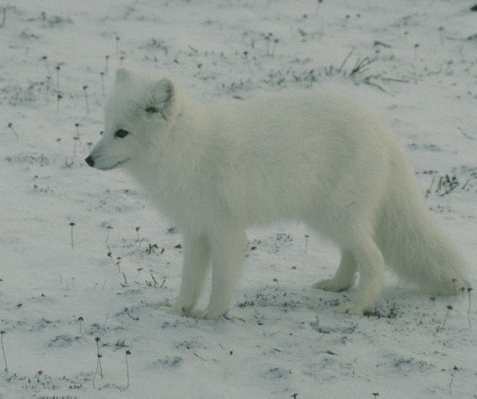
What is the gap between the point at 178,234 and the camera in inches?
342

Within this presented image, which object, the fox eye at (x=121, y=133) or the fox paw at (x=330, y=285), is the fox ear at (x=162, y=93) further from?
the fox paw at (x=330, y=285)

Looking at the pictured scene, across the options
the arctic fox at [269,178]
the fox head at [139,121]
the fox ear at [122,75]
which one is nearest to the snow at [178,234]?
the arctic fox at [269,178]

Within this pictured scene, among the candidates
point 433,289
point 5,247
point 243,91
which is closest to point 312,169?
point 433,289

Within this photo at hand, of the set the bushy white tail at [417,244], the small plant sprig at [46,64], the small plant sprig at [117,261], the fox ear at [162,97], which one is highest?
the fox ear at [162,97]

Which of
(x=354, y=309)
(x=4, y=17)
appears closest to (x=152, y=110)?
(x=354, y=309)

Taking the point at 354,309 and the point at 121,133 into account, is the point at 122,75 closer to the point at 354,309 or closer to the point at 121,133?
the point at 121,133

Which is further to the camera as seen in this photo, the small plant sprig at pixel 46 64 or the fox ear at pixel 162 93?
the small plant sprig at pixel 46 64

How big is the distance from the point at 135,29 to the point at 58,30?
127 cm

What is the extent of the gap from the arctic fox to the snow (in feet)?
1.16

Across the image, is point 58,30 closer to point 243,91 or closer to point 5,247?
point 243,91

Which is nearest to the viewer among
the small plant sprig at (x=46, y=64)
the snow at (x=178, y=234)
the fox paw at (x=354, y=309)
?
the snow at (x=178, y=234)

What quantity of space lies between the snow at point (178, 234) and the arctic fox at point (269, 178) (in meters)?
0.35

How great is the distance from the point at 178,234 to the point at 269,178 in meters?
2.26

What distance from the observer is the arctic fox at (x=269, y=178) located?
6297 mm
